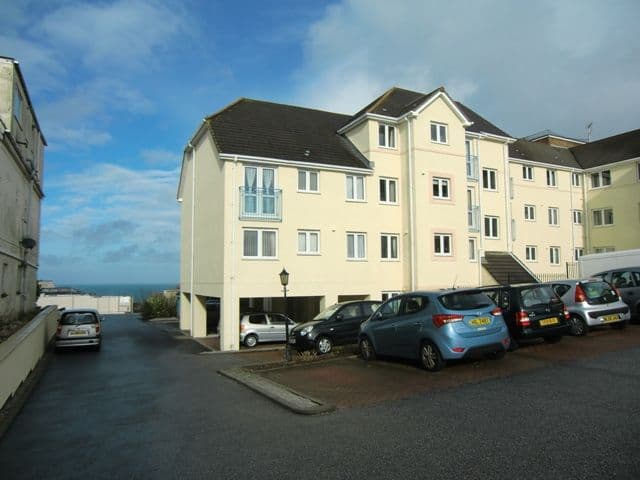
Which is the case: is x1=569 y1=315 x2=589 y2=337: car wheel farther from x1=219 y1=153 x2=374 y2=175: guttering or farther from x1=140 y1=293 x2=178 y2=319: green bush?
x1=140 y1=293 x2=178 y2=319: green bush

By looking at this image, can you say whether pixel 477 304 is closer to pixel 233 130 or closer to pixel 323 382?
pixel 323 382

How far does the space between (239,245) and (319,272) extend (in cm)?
382

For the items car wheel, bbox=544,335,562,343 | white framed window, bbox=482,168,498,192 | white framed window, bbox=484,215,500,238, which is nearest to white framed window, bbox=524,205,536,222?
white framed window, bbox=484,215,500,238

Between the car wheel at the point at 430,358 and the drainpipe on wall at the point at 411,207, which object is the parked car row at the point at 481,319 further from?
the drainpipe on wall at the point at 411,207

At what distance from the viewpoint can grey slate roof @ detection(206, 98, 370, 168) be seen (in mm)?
21875

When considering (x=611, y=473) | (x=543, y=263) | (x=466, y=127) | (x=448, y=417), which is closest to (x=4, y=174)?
(x=448, y=417)

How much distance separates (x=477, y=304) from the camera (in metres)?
10.0

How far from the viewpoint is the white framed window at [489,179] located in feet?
92.0

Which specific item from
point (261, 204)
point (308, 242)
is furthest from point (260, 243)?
point (308, 242)

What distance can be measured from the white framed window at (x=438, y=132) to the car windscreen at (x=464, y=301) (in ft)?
51.7

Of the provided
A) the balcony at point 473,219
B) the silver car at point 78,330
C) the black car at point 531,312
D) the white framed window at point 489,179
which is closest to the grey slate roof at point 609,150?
the white framed window at point 489,179

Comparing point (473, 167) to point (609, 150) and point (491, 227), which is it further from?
point (609, 150)

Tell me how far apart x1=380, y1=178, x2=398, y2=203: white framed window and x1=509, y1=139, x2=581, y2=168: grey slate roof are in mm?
10985

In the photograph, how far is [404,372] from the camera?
1027 cm
